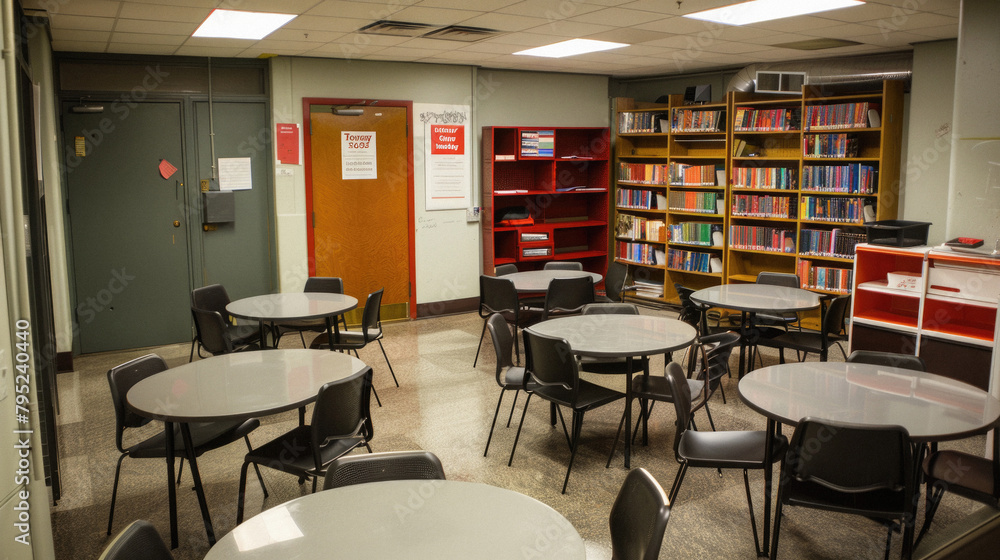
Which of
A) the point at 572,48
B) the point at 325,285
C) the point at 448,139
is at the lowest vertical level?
the point at 325,285

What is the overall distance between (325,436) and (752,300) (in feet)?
12.0

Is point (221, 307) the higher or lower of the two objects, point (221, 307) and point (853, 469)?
the higher

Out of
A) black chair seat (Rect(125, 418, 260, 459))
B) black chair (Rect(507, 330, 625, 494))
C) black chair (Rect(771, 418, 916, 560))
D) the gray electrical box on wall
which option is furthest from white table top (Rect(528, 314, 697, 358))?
the gray electrical box on wall

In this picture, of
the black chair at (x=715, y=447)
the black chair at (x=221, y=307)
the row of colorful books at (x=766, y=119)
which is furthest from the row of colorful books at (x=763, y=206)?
the black chair at (x=221, y=307)

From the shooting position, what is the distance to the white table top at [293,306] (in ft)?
16.6

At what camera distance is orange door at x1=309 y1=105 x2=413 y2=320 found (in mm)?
7594

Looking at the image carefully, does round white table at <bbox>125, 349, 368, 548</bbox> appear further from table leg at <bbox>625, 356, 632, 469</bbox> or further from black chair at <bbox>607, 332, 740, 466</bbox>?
black chair at <bbox>607, 332, 740, 466</bbox>

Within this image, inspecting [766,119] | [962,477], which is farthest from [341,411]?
[766,119]

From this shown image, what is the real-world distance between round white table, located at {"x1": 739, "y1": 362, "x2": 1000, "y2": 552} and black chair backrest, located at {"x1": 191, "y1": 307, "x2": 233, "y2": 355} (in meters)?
3.51

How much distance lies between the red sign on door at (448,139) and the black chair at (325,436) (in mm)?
5122

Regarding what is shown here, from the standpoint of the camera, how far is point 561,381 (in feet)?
13.4

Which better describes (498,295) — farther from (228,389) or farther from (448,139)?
(228,389)

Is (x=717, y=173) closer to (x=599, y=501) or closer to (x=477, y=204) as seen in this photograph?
(x=477, y=204)

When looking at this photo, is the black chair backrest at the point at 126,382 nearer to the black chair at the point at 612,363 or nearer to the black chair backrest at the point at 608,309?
the black chair at the point at 612,363
